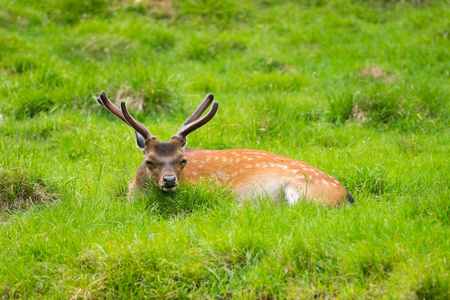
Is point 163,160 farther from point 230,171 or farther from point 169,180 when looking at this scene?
point 230,171

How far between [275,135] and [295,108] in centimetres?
78

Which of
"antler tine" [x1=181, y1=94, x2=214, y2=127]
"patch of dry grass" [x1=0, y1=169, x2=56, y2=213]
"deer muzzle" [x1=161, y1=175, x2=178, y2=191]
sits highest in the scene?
"antler tine" [x1=181, y1=94, x2=214, y2=127]

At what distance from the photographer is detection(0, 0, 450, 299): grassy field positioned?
11.6 feet

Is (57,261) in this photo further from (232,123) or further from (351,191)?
(232,123)

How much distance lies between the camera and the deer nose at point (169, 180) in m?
4.73

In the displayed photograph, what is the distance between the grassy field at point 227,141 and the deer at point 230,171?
0.84 feet

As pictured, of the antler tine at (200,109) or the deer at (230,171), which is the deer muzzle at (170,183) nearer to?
the deer at (230,171)

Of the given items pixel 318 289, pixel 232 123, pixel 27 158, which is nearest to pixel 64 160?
pixel 27 158

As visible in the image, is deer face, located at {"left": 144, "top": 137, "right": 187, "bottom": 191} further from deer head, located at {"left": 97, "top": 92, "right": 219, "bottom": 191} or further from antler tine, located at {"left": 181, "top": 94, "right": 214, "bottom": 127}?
antler tine, located at {"left": 181, "top": 94, "right": 214, "bottom": 127}

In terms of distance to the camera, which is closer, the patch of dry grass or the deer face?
the patch of dry grass

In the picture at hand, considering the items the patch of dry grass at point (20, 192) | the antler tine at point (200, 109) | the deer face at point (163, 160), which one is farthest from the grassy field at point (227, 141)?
the antler tine at point (200, 109)

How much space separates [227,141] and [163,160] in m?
1.88

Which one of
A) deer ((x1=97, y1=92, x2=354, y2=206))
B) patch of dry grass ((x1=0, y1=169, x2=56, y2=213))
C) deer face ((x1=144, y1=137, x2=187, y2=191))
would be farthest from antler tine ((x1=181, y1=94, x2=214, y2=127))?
patch of dry grass ((x1=0, y1=169, x2=56, y2=213))

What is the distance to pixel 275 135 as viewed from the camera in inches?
272
